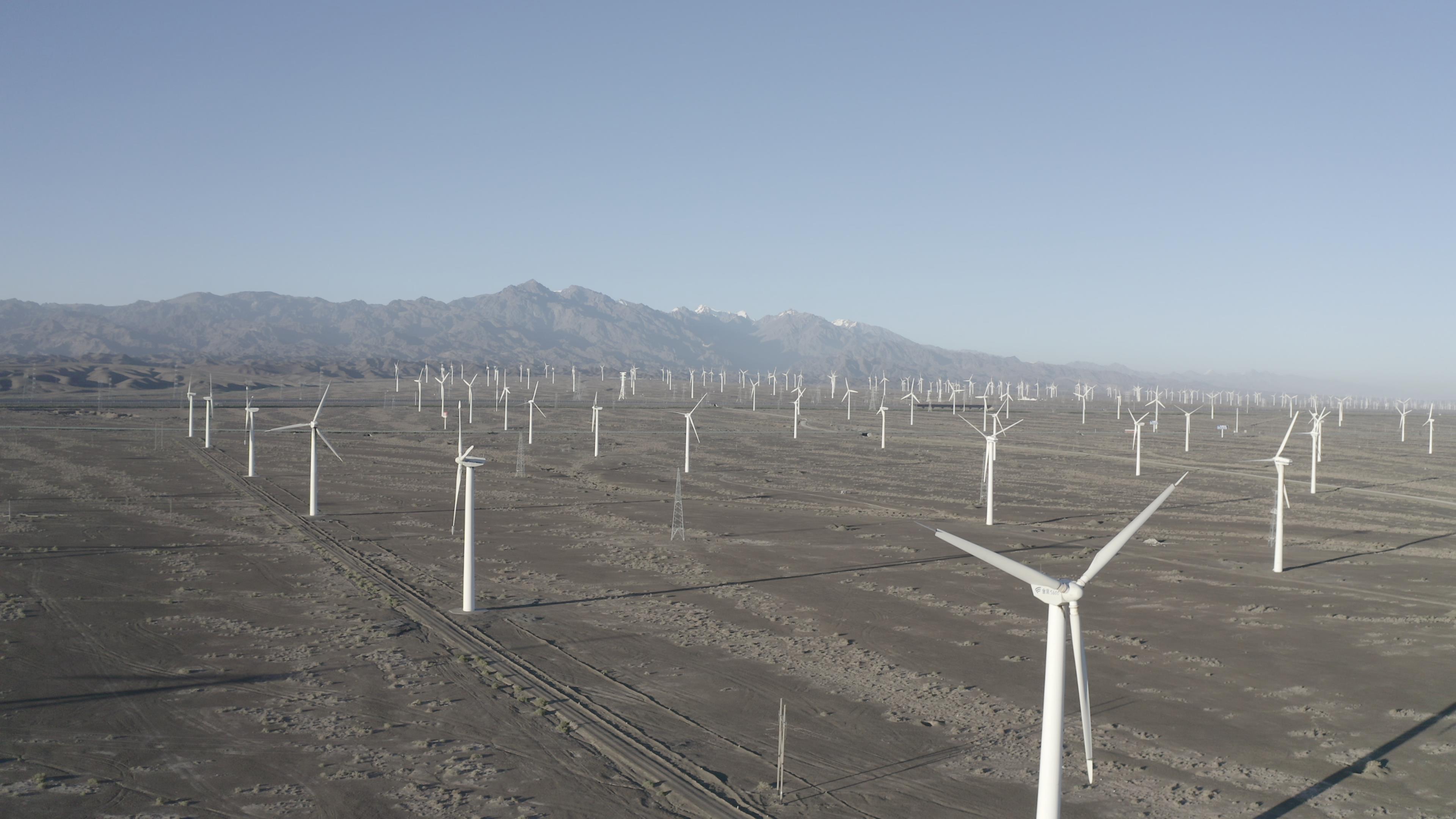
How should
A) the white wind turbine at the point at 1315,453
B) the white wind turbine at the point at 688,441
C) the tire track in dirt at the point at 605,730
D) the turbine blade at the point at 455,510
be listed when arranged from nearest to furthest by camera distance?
the tire track in dirt at the point at 605,730, the turbine blade at the point at 455,510, the white wind turbine at the point at 1315,453, the white wind turbine at the point at 688,441

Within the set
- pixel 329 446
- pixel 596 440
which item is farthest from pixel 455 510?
pixel 596 440

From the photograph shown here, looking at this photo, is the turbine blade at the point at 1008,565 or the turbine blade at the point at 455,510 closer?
the turbine blade at the point at 1008,565

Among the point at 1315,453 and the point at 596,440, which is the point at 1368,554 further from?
the point at 596,440

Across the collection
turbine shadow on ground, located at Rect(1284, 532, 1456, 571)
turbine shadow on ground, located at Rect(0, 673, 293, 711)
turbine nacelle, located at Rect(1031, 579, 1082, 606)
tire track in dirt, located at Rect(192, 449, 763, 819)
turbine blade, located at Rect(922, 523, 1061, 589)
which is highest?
turbine blade, located at Rect(922, 523, 1061, 589)

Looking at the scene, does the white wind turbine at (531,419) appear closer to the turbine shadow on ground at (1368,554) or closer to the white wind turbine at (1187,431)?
the turbine shadow on ground at (1368,554)

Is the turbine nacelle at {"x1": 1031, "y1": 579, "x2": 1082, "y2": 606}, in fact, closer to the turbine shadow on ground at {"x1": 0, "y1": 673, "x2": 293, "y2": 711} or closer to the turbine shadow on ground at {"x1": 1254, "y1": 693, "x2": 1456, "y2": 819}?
the turbine shadow on ground at {"x1": 1254, "y1": 693, "x2": 1456, "y2": 819}

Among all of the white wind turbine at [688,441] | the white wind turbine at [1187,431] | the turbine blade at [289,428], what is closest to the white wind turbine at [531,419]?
the white wind turbine at [688,441]

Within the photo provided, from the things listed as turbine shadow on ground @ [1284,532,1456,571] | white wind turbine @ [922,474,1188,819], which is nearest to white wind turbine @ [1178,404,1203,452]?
turbine shadow on ground @ [1284,532,1456,571]
